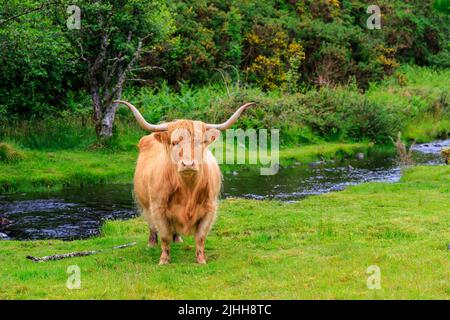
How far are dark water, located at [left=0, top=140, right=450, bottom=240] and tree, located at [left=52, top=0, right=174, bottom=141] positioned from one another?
485cm

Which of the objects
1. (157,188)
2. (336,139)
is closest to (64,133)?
(336,139)

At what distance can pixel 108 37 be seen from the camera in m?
25.3

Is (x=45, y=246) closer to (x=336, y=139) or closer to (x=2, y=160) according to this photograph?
(x=2, y=160)

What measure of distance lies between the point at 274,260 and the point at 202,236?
3.56 ft

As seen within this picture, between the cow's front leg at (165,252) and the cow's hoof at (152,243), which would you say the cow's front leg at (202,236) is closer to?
the cow's front leg at (165,252)

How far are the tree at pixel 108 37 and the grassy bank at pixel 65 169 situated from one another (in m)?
1.72

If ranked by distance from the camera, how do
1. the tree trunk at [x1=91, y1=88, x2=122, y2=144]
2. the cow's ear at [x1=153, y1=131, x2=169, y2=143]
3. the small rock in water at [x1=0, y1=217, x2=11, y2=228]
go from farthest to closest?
the tree trunk at [x1=91, y1=88, x2=122, y2=144] → the small rock in water at [x1=0, y1=217, x2=11, y2=228] → the cow's ear at [x1=153, y1=131, x2=169, y2=143]

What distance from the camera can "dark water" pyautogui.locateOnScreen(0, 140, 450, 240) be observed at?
1616cm

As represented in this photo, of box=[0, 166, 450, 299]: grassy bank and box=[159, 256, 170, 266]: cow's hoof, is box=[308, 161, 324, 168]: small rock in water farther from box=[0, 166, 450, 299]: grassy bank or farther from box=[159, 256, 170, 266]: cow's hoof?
box=[159, 256, 170, 266]: cow's hoof

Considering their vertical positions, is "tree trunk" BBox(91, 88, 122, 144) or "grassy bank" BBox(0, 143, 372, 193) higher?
"tree trunk" BBox(91, 88, 122, 144)

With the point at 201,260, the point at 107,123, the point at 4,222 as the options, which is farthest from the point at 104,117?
the point at 201,260

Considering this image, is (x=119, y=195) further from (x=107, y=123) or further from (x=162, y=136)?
(x=162, y=136)

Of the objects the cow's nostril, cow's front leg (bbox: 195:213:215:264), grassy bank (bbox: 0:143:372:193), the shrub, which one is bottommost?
grassy bank (bbox: 0:143:372:193)

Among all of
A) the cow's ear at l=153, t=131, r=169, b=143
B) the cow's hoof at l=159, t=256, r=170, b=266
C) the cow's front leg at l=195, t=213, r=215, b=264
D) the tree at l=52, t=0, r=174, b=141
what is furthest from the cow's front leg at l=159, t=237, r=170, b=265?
the tree at l=52, t=0, r=174, b=141
